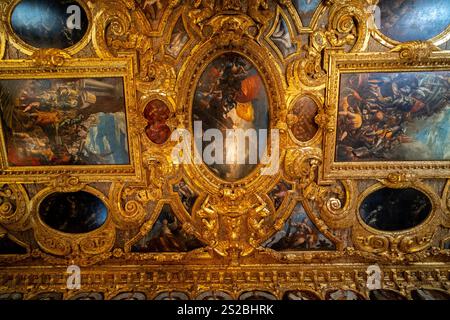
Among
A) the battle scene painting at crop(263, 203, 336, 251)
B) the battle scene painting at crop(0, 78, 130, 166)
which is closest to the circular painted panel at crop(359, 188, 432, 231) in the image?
the battle scene painting at crop(263, 203, 336, 251)

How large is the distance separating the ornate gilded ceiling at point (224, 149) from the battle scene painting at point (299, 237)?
30mm

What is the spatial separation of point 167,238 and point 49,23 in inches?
186

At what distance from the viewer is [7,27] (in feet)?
17.7

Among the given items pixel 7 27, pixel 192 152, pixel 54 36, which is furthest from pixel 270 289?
pixel 7 27

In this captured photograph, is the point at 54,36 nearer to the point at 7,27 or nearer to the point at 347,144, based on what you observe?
the point at 7,27

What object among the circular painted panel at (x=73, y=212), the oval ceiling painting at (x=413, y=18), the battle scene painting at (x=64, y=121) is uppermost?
the oval ceiling painting at (x=413, y=18)

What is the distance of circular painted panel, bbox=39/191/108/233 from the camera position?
6324 mm

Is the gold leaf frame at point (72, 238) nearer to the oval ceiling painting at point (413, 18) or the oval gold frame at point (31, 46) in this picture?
the oval gold frame at point (31, 46)

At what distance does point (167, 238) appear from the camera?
255 inches

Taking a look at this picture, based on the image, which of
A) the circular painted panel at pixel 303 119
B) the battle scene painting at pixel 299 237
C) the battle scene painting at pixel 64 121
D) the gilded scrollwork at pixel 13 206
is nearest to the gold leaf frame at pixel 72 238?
the gilded scrollwork at pixel 13 206

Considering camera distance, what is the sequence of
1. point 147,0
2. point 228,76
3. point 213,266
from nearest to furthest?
point 147,0
point 228,76
point 213,266

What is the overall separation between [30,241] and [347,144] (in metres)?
7.02

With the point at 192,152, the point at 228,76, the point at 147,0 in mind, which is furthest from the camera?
the point at 192,152

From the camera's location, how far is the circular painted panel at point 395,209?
6250 mm
